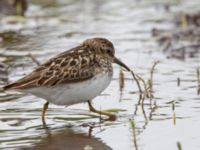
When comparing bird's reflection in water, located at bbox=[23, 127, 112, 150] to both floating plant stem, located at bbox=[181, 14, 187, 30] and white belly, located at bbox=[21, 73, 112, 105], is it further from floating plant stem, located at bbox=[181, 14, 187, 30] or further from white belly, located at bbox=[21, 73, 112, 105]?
floating plant stem, located at bbox=[181, 14, 187, 30]

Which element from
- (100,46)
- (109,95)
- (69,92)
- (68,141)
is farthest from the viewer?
(109,95)

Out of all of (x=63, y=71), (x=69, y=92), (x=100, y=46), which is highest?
(x=100, y=46)

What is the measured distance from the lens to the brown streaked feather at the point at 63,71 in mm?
8508

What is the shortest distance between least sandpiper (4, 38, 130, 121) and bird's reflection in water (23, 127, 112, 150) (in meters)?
0.42

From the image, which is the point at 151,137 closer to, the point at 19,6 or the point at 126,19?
the point at 126,19

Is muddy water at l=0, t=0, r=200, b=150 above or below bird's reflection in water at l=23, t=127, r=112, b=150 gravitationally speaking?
above

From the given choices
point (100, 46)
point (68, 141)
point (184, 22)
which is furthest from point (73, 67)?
point (184, 22)

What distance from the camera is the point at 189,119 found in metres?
8.73

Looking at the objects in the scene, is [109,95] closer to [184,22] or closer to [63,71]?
[63,71]

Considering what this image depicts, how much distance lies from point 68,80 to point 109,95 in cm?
177

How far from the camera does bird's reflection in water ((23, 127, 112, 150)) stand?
25.7ft


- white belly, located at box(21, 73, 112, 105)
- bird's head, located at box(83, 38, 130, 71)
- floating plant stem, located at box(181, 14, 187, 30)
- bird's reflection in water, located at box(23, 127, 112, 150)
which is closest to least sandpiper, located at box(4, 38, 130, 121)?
white belly, located at box(21, 73, 112, 105)

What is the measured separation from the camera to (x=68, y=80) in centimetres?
857

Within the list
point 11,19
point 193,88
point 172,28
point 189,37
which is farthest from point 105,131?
point 11,19
